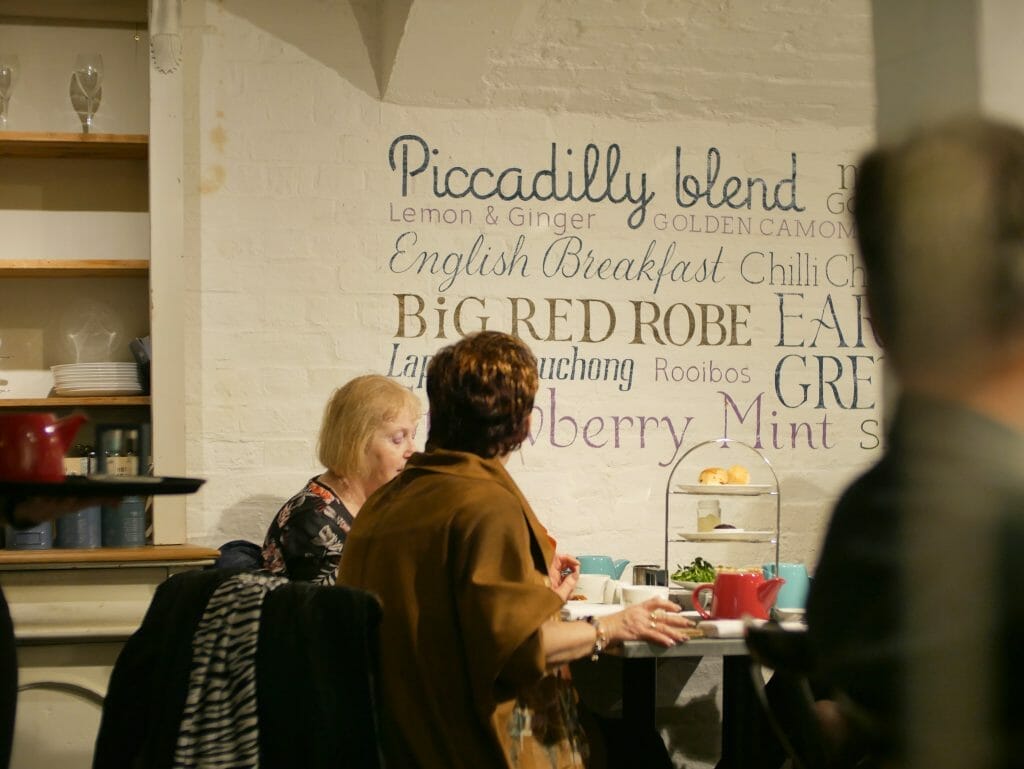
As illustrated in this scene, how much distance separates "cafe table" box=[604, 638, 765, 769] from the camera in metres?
2.46

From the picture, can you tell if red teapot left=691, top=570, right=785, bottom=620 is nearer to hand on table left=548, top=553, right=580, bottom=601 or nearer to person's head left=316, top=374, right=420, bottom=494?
hand on table left=548, top=553, right=580, bottom=601

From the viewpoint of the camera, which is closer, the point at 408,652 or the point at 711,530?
the point at 408,652

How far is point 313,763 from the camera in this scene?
1.51 metres

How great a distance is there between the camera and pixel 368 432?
10.6 feet

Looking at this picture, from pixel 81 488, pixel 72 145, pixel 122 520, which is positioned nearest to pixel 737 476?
pixel 122 520

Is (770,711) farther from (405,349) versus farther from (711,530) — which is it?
(405,349)

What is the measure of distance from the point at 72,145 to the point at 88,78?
21 cm

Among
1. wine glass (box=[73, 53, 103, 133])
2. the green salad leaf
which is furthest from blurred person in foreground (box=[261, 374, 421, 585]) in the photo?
wine glass (box=[73, 53, 103, 133])

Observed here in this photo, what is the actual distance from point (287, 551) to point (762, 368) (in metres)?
1.88

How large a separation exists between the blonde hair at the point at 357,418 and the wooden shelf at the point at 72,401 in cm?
69

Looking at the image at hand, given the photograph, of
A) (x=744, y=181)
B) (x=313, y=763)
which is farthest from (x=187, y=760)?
(x=744, y=181)

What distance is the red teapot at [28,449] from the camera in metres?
1.38

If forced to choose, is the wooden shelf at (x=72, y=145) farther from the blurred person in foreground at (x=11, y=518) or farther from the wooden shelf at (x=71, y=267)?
the blurred person in foreground at (x=11, y=518)

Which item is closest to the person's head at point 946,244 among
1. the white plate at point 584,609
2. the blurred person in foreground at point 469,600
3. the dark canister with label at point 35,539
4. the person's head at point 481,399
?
the blurred person in foreground at point 469,600
